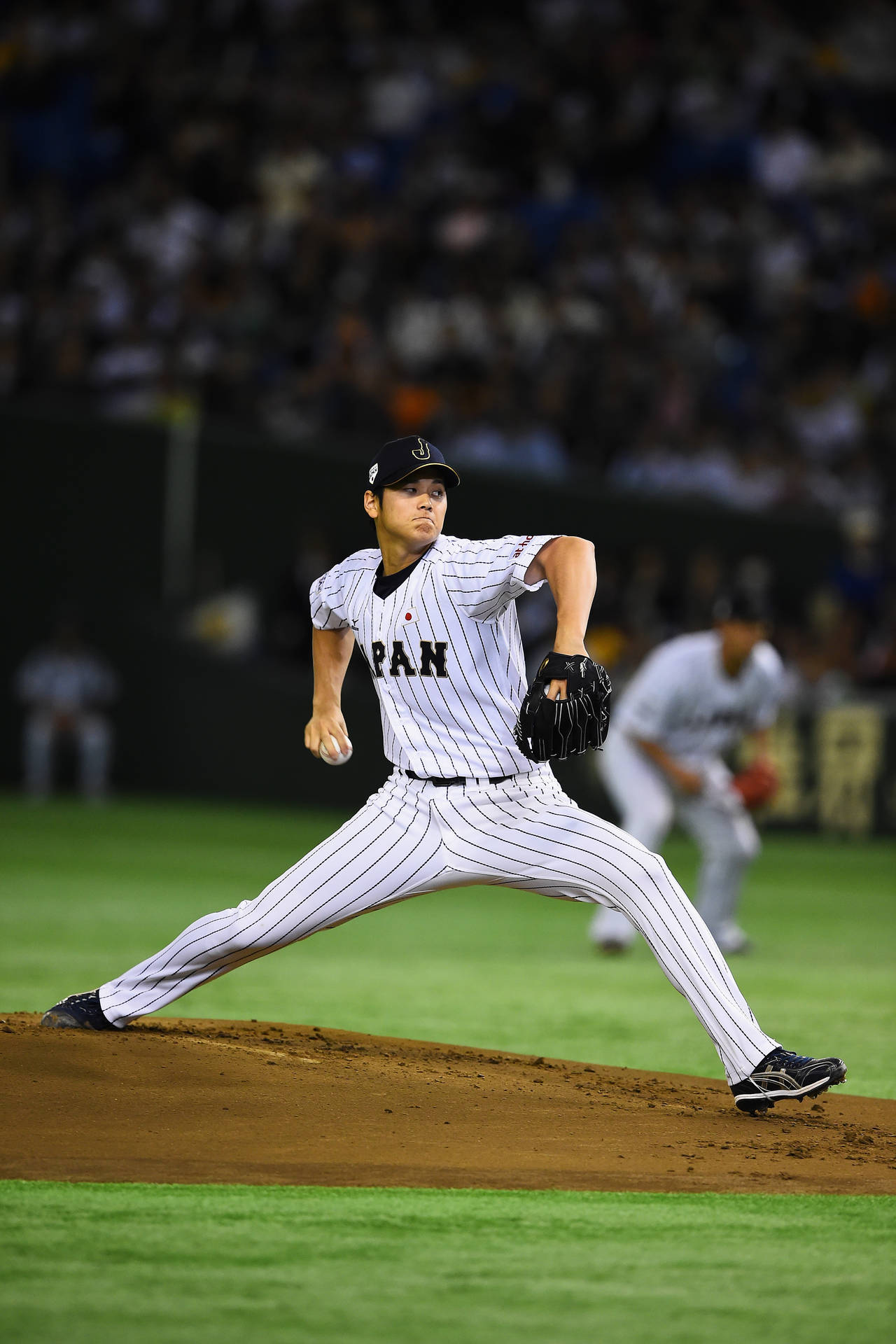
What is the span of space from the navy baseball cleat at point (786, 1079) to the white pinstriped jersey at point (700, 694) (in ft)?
15.1

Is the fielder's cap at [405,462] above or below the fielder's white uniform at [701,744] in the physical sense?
above

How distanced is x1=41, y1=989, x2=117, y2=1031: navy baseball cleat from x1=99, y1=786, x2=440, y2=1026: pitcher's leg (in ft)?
0.80

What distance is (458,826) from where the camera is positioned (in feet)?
16.3

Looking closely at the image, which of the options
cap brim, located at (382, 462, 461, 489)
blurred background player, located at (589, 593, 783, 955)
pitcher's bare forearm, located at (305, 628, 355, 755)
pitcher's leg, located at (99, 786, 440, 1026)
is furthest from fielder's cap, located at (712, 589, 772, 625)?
pitcher's leg, located at (99, 786, 440, 1026)

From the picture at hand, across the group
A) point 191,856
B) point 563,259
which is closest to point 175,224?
point 563,259

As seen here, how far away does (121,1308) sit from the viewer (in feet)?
10.3

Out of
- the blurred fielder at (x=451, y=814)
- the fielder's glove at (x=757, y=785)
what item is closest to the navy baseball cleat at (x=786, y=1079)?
the blurred fielder at (x=451, y=814)

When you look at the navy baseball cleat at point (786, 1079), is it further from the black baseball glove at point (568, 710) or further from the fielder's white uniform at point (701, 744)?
the fielder's white uniform at point (701, 744)

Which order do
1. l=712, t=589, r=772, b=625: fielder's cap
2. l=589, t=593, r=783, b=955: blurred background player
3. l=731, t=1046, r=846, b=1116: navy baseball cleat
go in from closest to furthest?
l=731, t=1046, r=846, b=1116: navy baseball cleat, l=712, t=589, r=772, b=625: fielder's cap, l=589, t=593, r=783, b=955: blurred background player

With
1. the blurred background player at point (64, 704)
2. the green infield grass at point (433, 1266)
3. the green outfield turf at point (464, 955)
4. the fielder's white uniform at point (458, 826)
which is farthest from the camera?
the blurred background player at point (64, 704)

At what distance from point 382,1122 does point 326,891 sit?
2.34ft

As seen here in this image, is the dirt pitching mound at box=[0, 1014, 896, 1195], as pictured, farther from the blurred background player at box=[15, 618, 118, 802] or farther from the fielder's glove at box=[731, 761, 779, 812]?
the blurred background player at box=[15, 618, 118, 802]

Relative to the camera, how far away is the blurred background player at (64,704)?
17.8 metres

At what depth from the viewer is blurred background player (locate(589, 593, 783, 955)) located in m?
9.27
